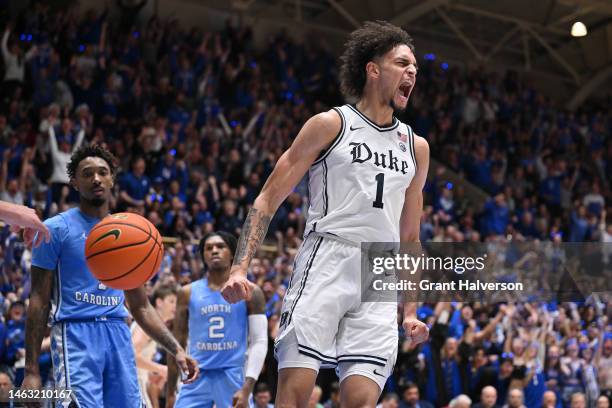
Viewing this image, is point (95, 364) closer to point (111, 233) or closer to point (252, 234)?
point (111, 233)

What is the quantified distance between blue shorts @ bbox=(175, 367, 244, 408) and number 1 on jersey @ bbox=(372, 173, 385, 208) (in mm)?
3133

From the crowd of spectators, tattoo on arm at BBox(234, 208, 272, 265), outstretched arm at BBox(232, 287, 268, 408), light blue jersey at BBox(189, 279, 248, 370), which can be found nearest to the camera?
tattoo on arm at BBox(234, 208, 272, 265)

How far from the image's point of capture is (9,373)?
8688 mm

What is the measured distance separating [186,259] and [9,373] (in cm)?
430

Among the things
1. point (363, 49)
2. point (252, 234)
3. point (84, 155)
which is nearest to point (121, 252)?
point (84, 155)

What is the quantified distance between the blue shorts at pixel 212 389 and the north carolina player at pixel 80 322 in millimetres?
1551

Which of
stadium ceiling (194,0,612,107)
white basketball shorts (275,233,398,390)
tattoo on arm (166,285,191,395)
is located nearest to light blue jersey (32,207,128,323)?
white basketball shorts (275,233,398,390)

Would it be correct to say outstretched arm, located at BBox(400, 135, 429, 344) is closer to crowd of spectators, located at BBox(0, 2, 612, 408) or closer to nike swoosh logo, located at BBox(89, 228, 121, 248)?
nike swoosh logo, located at BBox(89, 228, 121, 248)

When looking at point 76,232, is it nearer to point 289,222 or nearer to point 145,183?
point 145,183

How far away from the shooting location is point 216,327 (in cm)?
734

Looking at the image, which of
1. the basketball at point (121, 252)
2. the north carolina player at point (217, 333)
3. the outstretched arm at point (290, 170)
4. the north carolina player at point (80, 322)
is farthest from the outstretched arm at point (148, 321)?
the outstretched arm at point (290, 170)

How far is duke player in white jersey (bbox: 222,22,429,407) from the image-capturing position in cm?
427

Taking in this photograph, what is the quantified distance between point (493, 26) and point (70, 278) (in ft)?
73.0

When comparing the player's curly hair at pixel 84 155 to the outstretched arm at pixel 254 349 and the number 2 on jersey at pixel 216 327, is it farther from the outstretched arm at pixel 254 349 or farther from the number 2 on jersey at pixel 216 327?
the number 2 on jersey at pixel 216 327
